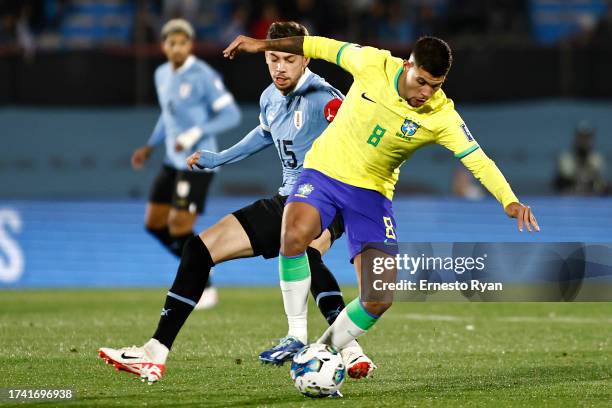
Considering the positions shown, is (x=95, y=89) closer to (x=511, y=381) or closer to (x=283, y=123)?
(x=283, y=123)

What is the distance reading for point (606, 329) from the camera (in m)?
9.76

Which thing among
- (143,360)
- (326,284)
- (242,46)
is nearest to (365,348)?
(326,284)

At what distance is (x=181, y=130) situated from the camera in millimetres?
12016

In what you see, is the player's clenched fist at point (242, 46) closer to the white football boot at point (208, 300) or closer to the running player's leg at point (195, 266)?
the running player's leg at point (195, 266)

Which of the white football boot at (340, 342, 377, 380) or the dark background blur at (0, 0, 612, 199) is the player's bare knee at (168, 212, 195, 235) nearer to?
the dark background blur at (0, 0, 612, 199)

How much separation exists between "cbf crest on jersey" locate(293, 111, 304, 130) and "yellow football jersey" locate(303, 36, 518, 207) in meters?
0.60

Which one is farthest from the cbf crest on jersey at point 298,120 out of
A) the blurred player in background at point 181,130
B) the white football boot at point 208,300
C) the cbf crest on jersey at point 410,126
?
the white football boot at point 208,300

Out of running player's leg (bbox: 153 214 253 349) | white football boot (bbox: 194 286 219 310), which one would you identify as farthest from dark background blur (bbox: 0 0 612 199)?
running player's leg (bbox: 153 214 253 349)

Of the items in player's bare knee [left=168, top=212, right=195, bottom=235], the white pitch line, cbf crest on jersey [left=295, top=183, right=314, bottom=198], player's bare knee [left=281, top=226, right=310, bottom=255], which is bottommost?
the white pitch line

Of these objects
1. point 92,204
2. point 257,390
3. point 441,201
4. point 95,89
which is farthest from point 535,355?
point 95,89

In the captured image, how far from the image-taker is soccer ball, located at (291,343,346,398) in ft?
20.2

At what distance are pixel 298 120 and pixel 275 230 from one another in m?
0.73

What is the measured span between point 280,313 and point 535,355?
3575 mm

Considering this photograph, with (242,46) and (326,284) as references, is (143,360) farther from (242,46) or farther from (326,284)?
(242,46)
